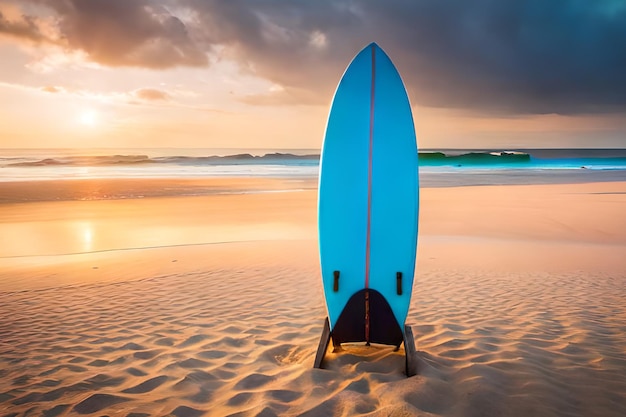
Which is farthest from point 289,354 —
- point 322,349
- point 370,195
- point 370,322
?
point 370,195

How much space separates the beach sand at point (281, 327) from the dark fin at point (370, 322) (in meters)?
0.17

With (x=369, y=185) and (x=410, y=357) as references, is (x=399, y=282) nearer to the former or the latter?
(x=410, y=357)

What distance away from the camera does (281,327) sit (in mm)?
4594

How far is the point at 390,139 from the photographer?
349 centimetres

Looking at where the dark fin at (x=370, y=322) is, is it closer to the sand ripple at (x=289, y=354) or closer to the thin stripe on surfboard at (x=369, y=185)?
the thin stripe on surfboard at (x=369, y=185)

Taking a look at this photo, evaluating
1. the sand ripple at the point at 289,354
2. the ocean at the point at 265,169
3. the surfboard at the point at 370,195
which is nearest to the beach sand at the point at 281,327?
the sand ripple at the point at 289,354

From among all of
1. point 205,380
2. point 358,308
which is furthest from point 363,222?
point 205,380

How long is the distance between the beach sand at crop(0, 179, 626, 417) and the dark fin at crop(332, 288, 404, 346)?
17 cm

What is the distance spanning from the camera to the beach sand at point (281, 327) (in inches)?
121

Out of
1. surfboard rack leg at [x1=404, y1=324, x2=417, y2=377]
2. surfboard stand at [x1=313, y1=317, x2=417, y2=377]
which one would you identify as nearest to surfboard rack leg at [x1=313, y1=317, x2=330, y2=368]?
surfboard stand at [x1=313, y1=317, x2=417, y2=377]

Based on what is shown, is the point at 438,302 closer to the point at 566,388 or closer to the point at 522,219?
the point at 566,388

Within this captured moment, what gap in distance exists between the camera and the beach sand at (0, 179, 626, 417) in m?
3.08

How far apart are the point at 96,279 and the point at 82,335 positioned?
235cm

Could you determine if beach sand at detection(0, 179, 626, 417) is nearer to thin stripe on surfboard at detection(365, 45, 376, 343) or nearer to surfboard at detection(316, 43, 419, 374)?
surfboard at detection(316, 43, 419, 374)
